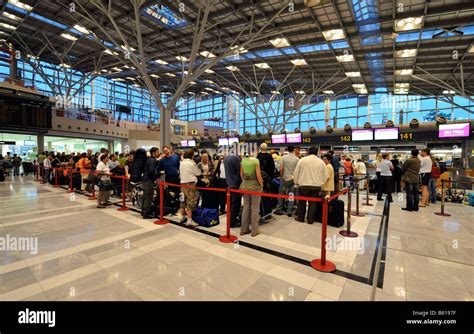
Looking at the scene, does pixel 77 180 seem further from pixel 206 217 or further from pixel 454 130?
pixel 454 130

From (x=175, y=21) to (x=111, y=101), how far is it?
24.0 meters

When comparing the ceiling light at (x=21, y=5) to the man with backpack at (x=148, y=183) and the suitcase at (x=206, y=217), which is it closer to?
the man with backpack at (x=148, y=183)

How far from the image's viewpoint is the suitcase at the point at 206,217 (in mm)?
4930

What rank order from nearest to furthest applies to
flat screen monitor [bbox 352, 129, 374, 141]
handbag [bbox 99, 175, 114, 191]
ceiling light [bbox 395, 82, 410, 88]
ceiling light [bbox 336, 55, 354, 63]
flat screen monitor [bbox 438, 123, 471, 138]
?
1. handbag [bbox 99, 175, 114, 191]
2. flat screen monitor [bbox 438, 123, 471, 138]
3. flat screen monitor [bbox 352, 129, 374, 141]
4. ceiling light [bbox 336, 55, 354, 63]
5. ceiling light [bbox 395, 82, 410, 88]

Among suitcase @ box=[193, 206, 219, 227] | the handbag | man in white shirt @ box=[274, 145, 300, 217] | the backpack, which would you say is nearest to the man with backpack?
the backpack

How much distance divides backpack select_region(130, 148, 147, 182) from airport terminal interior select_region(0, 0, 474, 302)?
42 mm

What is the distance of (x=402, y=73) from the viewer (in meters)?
18.1

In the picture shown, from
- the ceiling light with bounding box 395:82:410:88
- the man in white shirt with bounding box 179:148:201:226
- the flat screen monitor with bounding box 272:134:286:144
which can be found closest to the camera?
the man in white shirt with bounding box 179:148:201:226

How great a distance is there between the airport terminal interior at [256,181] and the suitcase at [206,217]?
0.03 m

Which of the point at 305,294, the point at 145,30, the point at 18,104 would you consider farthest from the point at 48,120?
the point at 305,294

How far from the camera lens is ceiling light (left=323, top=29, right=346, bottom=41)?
515 inches

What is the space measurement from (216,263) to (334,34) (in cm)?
1546

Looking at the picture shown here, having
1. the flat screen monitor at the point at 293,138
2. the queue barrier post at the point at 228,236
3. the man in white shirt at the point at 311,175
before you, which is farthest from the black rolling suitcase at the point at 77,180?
the flat screen monitor at the point at 293,138

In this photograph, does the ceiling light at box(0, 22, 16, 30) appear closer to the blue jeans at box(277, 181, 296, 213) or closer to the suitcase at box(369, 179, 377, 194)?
the blue jeans at box(277, 181, 296, 213)
